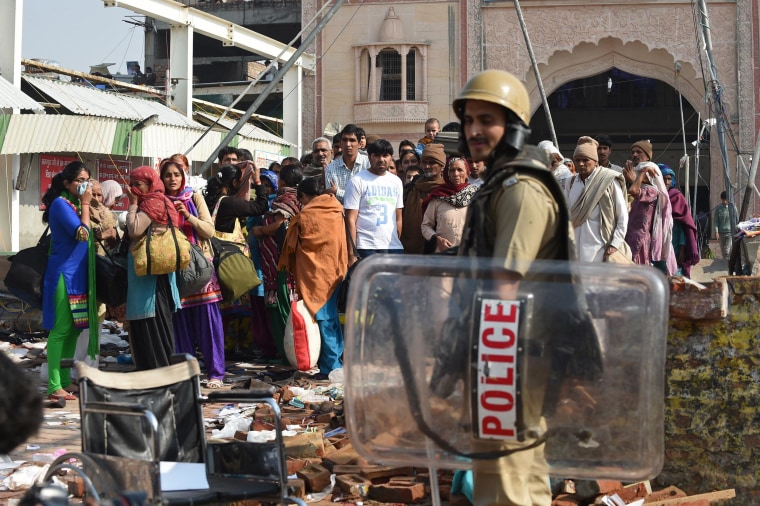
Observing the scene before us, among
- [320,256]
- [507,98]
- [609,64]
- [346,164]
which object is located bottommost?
[320,256]

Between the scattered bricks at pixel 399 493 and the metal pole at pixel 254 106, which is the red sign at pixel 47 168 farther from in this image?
the scattered bricks at pixel 399 493

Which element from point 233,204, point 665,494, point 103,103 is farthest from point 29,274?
point 103,103

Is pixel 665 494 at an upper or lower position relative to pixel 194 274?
lower

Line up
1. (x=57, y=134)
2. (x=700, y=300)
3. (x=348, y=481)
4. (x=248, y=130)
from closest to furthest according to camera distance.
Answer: (x=700, y=300) → (x=348, y=481) → (x=57, y=134) → (x=248, y=130)

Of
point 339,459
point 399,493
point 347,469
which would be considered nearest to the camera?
point 399,493

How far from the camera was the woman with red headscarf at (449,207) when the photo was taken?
7.96 meters

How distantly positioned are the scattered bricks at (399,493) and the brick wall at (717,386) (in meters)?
1.21

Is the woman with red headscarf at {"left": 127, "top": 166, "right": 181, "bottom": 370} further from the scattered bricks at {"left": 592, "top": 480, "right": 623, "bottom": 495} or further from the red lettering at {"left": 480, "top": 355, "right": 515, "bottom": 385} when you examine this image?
the red lettering at {"left": 480, "top": 355, "right": 515, "bottom": 385}

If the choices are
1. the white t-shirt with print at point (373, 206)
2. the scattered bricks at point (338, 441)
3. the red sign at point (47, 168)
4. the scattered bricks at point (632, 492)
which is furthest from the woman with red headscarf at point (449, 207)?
the red sign at point (47, 168)

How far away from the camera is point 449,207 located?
26.3 ft

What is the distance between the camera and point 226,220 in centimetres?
898

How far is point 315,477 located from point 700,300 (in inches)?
79.8

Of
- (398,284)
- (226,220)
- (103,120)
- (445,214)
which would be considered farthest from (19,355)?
(103,120)

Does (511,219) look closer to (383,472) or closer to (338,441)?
(383,472)
